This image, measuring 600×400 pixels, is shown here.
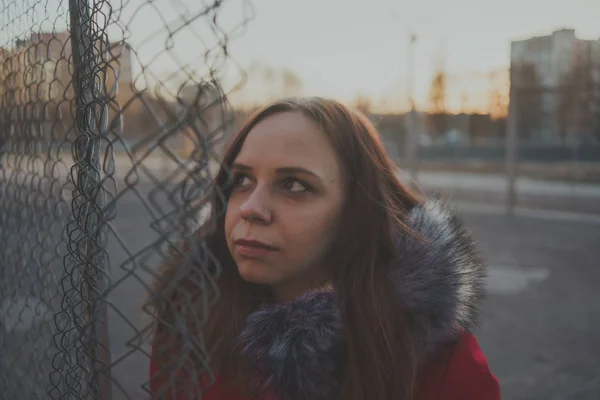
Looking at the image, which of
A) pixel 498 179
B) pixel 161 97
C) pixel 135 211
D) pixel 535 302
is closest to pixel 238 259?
pixel 161 97

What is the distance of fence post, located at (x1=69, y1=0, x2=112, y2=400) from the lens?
1.19 meters

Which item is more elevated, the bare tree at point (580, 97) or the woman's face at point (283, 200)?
the bare tree at point (580, 97)

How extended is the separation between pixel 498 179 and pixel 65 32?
24.2m

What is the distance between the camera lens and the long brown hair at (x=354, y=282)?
1.45m

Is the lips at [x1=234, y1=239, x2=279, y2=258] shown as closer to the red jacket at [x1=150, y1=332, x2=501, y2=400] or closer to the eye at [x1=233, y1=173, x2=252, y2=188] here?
the eye at [x1=233, y1=173, x2=252, y2=188]

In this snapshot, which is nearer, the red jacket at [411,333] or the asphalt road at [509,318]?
the red jacket at [411,333]

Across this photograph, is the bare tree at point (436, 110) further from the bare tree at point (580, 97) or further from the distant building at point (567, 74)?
the bare tree at point (580, 97)

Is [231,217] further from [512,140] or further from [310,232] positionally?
[512,140]

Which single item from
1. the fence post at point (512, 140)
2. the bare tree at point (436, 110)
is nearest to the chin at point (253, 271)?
the fence post at point (512, 140)

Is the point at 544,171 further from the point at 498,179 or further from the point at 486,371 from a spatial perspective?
the point at 486,371

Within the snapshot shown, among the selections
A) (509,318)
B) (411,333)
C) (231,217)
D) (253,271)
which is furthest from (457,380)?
(509,318)

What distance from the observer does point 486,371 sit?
1.50 meters

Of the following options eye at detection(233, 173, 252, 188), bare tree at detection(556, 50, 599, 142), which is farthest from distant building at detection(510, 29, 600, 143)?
eye at detection(233, 173, 252, 188)

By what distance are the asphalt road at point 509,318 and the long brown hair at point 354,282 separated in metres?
0.28
